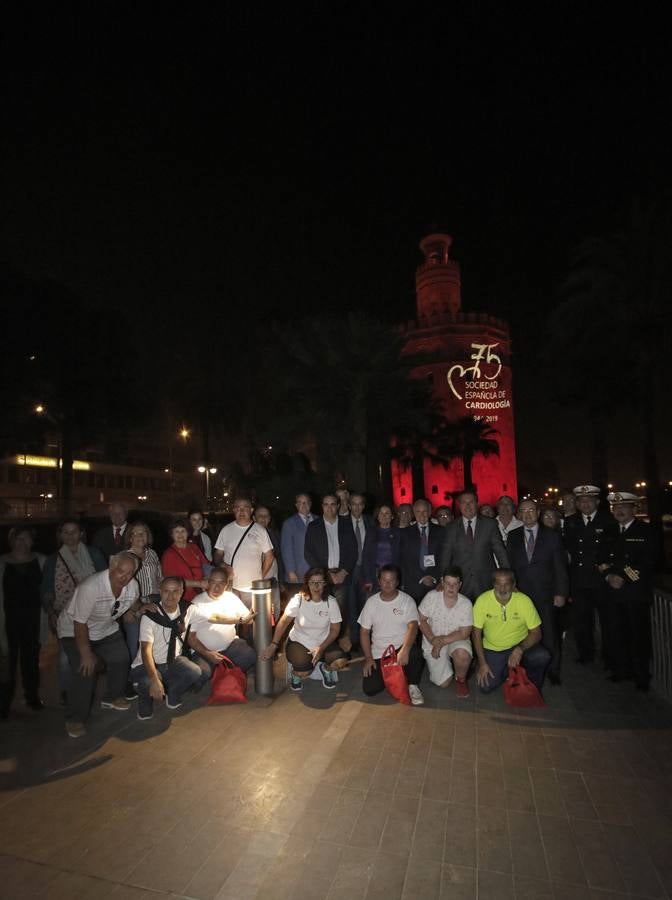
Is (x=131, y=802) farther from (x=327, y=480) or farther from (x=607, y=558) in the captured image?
(x=327, y=480)

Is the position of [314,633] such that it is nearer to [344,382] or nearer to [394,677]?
[394,677]

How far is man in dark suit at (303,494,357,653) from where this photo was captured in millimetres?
6984

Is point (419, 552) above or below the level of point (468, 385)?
below

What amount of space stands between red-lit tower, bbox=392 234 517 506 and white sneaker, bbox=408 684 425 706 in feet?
105

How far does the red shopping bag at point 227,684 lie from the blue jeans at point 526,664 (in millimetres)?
2562

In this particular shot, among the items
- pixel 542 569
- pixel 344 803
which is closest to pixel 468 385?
pixel 542 569

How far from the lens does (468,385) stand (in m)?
38.4

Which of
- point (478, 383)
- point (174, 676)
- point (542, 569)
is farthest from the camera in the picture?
point (478, 383)

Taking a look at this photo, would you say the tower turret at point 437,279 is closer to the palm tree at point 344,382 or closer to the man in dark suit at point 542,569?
the palm tree at point 344,382

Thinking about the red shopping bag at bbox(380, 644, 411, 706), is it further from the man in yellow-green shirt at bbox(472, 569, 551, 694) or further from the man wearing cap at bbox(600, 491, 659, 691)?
the man wearing cap at bbox(600, 491, 659, 691)

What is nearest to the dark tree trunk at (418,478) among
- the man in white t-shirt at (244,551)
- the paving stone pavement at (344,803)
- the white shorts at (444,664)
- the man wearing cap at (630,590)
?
the man in white t-shirt at (244,551)

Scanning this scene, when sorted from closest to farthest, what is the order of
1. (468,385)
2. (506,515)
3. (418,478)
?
(506,515) < (468,385) < (418,478)

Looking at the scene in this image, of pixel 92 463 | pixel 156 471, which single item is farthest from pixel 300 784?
pixel 156 471

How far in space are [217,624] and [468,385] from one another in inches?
1370
